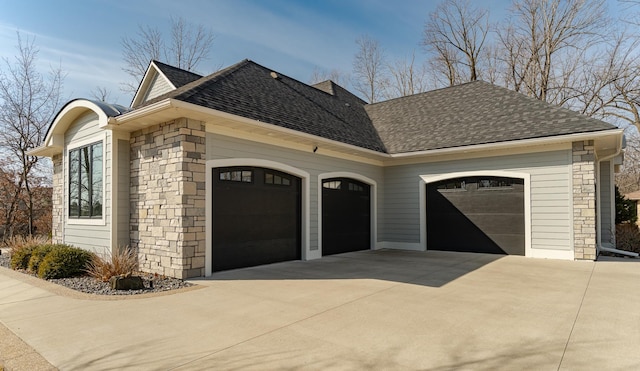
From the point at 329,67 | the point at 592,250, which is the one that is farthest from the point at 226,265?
the point at 329,67

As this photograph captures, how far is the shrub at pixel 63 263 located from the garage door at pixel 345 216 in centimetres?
590

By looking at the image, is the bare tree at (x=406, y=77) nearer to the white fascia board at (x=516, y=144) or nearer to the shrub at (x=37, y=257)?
the white fascia board at (x=516, y=144)

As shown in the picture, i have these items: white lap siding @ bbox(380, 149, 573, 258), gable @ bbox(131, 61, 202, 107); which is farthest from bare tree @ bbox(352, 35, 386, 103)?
white lap siding @ bbox(380, 149, 573, 258)

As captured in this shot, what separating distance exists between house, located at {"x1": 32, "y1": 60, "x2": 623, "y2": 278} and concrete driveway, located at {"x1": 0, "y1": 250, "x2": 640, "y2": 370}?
5.85 ft

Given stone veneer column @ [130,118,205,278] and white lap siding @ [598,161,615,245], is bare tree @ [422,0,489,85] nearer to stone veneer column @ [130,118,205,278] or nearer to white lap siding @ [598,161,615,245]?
white lap siding @ [598,161,615,245]

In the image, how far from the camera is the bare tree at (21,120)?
15773mm

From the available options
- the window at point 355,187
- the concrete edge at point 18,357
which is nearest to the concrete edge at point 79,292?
the concrete edge at point 18,357

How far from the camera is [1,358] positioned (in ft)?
11.2

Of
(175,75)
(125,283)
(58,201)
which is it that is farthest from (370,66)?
(125,283)

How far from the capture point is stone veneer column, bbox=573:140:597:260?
357 inches

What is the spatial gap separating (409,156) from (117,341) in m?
9.80

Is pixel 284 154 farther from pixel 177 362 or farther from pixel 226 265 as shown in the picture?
pixel 177 362

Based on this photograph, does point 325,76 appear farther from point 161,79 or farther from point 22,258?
point 22,258

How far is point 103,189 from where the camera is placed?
8.41 m
